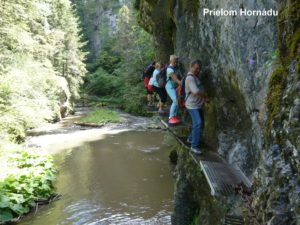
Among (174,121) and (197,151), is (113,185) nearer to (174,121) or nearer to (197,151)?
(174,121)

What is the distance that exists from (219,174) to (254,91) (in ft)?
5.08

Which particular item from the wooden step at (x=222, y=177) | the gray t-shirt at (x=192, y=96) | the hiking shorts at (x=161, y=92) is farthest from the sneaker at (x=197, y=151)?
the hiking shorts at (x=161, y=92)

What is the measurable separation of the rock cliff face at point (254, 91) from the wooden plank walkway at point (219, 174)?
0.66 ft

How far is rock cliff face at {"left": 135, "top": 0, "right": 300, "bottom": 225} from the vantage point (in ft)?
10.9

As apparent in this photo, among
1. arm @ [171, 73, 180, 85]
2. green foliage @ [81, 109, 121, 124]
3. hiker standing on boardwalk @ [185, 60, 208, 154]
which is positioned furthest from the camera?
green foliage @ [81, 109, 121, 124]

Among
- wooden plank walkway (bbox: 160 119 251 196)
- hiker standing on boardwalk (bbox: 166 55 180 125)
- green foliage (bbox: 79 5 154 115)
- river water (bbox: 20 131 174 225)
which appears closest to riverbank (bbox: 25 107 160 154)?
river water (bbox: 20 131 174 225)

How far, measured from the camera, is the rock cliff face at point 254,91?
10.9ft

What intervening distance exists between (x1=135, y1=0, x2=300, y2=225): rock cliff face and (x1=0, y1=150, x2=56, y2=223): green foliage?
16.7 ft

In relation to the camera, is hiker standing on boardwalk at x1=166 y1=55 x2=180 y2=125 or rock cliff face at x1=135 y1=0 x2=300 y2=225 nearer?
rock cliff face at x1=135 y1=0 x2=300 y2=225

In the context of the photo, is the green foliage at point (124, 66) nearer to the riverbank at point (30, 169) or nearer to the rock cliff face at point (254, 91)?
the riverbank at point (30, 169)

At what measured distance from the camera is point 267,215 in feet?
11.1

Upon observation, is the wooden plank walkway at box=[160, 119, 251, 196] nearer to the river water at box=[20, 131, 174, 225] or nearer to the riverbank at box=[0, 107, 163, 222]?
the river water at box=[20, 131, 174, 225]

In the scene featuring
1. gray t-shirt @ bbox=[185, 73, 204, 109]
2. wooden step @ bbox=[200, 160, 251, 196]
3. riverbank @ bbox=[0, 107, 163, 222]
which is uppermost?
gray t-shirt @ bbox=[185, 73, 204, 109]

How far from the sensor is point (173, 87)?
9289 mm
